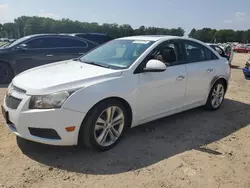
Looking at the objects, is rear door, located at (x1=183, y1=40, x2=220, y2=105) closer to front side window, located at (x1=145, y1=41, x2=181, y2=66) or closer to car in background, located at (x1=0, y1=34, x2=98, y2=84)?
front side window, located at (x1=145, y1=41, x2=181, y2=66)

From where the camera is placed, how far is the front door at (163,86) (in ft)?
12.9

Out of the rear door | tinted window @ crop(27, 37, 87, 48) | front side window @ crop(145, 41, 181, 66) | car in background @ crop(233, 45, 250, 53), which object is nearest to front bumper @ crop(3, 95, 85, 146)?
front side window @ crop(145, 41, 181, 66)

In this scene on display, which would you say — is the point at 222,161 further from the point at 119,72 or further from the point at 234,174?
the point at 119,72

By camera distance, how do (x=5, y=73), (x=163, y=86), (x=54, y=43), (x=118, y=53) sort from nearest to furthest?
(x=163, y=86), (x=118, y=53), (x=5, y=73), (x=54, y=43)

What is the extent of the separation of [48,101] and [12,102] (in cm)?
58

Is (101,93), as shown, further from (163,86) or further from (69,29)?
(69,29)

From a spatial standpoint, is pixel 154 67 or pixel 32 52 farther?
pixel 32 52

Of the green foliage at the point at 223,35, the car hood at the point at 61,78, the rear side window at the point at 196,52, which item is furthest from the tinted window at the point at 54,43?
the green foliage at the point at 223,35

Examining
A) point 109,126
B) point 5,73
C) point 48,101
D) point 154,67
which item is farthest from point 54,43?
point 48,101

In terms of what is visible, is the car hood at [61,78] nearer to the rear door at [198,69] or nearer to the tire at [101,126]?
the tire at [101,126]

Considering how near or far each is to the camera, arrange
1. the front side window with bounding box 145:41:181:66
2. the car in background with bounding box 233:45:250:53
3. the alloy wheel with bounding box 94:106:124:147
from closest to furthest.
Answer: the alloy wheel with bounding box 94:106:124:147
the front side window with bounding box 145:41:181:66
the car in background with bounding box 233:45:250:53

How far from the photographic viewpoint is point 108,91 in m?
3.42

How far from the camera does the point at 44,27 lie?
8869cm

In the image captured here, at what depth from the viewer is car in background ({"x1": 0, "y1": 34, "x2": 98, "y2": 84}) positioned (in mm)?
7957
